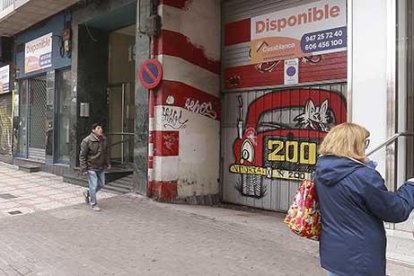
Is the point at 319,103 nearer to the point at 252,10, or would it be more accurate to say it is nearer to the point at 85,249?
the point at 252,10

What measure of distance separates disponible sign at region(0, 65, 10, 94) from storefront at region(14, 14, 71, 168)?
94 centimetres

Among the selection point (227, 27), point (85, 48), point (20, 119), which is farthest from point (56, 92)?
point (227, 27)

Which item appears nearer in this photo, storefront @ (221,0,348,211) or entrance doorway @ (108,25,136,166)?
storefront @ (221,0,348,211)

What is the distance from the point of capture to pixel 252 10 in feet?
33.7

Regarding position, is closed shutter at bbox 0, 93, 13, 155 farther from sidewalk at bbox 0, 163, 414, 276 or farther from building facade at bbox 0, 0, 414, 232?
sidewalk at bbox 0, 163, 414, 276

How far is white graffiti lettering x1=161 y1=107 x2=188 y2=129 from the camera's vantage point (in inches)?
386

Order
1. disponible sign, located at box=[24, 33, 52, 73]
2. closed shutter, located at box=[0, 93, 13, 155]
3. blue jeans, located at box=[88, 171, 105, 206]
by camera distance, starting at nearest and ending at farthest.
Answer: blue jeans, located at box=[88, 171, 105, 206] < disponible sign, located at box=[24, 33, 52, 73] < closed shutter, located at box=[0, 93, 13, 155]

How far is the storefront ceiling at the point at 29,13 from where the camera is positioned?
1325 centimetres

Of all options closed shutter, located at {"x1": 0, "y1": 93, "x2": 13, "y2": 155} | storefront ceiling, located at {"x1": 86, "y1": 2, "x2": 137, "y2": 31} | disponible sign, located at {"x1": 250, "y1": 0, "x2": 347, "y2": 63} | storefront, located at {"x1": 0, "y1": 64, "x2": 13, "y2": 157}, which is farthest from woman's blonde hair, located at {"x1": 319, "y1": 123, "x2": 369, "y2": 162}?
closed shutter, located at {"x1": 0, "y1": 93, "x2": 13, "y2": 155}

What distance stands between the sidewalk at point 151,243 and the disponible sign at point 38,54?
7.15 metres

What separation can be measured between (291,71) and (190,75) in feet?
7.23

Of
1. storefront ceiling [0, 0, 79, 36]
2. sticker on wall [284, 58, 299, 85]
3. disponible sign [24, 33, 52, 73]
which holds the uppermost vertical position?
storefront ceiling [0, 0, 79, 36]

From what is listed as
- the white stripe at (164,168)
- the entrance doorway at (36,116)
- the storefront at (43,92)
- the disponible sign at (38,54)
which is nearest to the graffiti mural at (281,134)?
the white stripe at (164,168)

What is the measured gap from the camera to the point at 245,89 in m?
10.4
